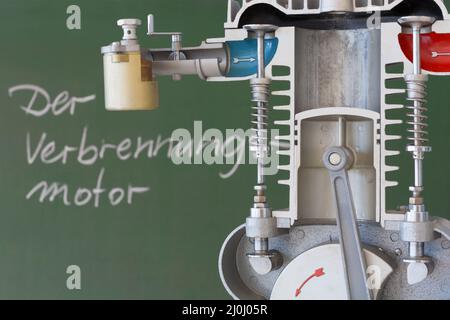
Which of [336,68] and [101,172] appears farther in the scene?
[101,172]

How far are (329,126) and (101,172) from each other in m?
1.45

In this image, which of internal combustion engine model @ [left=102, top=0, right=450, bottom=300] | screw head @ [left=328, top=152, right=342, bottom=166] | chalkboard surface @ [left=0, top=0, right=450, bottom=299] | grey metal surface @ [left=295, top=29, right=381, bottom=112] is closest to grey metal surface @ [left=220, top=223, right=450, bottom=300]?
internal combustion engine model @ [left=102, top=0, right=450, bottom=300]

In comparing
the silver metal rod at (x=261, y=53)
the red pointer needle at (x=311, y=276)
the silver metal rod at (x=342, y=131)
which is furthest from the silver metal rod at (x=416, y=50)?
the red pointer needle at (x=311, y=276)

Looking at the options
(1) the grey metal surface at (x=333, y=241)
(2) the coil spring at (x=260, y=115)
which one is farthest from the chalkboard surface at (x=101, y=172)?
(2) the coil spring at (x=260, y=115)

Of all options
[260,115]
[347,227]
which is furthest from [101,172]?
[347,227]

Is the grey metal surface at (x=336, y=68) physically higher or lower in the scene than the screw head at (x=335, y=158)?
higher

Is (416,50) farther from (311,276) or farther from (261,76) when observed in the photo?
(311,276)

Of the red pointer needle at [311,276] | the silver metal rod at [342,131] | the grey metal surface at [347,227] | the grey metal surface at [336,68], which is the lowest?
the red pointer needle at [311,276]

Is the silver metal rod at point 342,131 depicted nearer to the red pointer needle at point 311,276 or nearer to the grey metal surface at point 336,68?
the grey metal surface at point 336,68

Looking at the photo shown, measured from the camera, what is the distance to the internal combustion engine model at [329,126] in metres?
1.48

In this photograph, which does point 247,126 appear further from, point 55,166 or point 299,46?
point 299,46

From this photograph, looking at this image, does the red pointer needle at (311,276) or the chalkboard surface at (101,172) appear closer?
the red pointer needle at (311,276)

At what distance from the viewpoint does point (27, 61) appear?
2.98m

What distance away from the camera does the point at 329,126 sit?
1.58 meters
